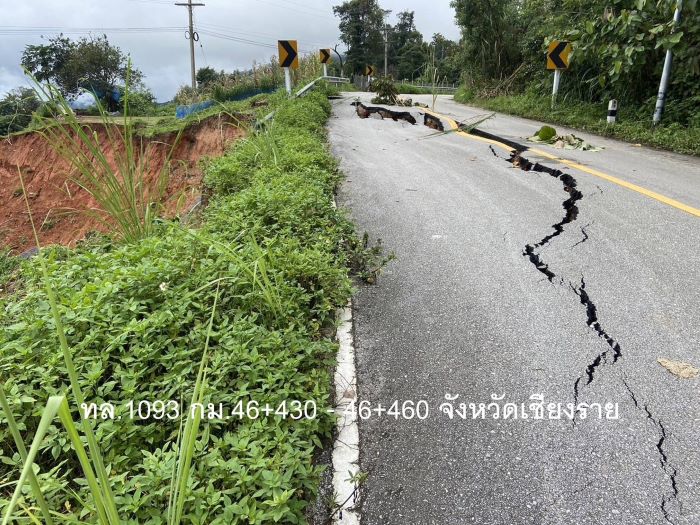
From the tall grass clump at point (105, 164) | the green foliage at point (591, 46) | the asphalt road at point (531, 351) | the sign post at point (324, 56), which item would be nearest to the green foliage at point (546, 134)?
the green foliage at point (591, 46)

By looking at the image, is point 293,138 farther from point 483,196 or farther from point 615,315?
point 615,315

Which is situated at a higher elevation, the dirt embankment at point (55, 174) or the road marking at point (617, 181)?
the road marking at point (617, 181)

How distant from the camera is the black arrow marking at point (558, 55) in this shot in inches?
443

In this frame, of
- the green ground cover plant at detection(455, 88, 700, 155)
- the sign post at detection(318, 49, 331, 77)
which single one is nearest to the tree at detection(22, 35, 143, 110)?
the sign post at detection(318, 49, 331, 77)

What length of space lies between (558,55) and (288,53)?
22.7 ft

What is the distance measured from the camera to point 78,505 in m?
1.51

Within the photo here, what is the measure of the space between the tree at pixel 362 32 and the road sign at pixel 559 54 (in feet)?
133

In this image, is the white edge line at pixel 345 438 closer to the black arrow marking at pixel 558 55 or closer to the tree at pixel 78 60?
the black arrow marking at pixel 558 55

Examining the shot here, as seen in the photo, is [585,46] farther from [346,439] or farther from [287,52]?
[346,439]

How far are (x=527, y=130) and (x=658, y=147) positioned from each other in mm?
2469

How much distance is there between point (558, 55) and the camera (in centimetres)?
1130

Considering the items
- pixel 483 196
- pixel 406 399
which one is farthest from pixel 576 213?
pixel 406 399

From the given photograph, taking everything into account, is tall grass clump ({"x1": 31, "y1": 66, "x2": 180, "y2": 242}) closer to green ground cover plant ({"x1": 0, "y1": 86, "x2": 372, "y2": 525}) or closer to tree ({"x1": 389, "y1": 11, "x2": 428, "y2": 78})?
green ground cover plant ({"x1": 0, "y1": 86, "x2": 372, "y2": 525})

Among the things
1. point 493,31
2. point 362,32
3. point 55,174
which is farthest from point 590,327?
point 362,32
